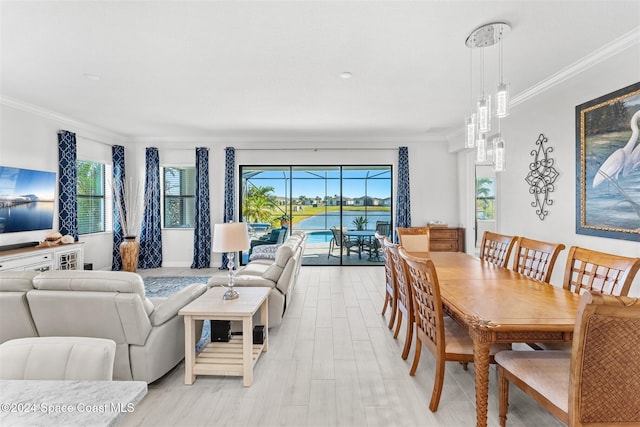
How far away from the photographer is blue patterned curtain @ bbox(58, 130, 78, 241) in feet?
16.3

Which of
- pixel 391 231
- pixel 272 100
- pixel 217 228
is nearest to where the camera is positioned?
pixel 217 228

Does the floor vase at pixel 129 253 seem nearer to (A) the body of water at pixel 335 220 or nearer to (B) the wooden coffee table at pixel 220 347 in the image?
(A) the body of water at pixel 335 220

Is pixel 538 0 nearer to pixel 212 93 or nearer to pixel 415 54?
pixel 415 54

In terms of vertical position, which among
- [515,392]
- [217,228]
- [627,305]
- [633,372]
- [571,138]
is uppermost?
[571,138]

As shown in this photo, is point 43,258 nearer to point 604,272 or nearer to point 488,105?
point 488,105

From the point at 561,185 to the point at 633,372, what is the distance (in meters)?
2.71

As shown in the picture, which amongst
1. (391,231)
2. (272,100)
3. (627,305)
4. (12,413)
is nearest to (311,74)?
(272,100)

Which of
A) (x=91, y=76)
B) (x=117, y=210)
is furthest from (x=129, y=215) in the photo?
(x=91, y=76)

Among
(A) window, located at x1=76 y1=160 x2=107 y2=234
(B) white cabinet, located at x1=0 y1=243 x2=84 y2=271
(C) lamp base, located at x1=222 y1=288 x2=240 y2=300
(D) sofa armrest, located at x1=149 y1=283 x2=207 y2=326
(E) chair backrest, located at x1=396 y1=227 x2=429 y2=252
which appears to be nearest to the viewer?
(D) sofa armrest, located at x1=149 y1=283 x2=207 y2=326

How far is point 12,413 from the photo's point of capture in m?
0.83

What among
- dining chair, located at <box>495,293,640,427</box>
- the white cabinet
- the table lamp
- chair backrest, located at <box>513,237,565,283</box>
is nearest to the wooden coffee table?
the table lamp

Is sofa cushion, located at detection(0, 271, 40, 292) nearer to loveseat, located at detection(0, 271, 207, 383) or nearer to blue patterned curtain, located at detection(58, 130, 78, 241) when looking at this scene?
loveseat, located at detection(0, 271, 207, 383)

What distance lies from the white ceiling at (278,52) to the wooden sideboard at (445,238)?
2.43m

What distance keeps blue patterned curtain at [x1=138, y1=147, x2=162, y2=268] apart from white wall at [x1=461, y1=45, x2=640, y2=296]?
247 inches
